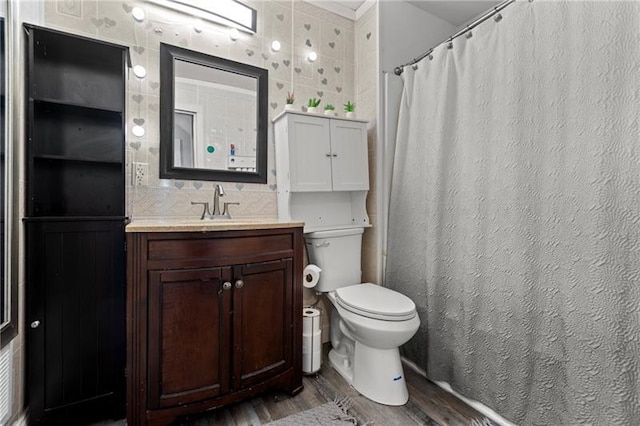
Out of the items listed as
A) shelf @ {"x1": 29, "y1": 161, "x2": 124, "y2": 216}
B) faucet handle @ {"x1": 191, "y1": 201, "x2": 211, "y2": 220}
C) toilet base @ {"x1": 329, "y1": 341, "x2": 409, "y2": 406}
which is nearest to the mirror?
faucet handle @ {"x1": 191, "y1": 201, "x2": 211, "y2": 220}

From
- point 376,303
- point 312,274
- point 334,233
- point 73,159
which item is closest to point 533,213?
point 376,303

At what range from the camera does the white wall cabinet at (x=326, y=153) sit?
5.87 ft

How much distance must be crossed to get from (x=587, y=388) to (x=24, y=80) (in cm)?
252

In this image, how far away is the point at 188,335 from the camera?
1.24 meters

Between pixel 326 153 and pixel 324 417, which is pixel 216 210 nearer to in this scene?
pixel 326 153

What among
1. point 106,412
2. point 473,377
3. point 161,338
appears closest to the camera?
point 161,338

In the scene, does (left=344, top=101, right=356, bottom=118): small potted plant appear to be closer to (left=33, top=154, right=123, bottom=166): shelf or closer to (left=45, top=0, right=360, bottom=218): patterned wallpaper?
(left=45, top=0, right=360, bottom=218): patterned wallpaper

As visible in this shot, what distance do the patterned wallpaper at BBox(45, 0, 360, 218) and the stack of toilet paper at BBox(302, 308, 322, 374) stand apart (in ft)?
2.38

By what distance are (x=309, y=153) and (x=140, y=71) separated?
102cm

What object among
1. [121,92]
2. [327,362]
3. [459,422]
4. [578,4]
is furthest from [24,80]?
[459,422]

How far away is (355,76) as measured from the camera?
224 centimetres

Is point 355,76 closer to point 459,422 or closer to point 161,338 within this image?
point 161,338

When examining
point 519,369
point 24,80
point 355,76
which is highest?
point 355,76

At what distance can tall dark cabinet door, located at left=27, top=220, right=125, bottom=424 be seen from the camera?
1.22 metres
